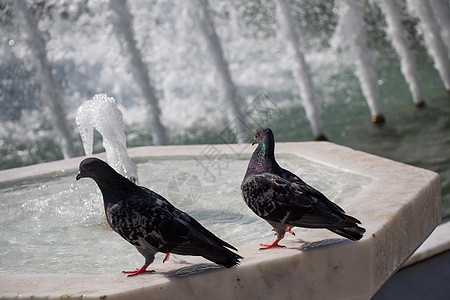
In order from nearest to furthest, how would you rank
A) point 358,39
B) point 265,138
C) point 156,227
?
point 156,227, point 265,138, point 358,39

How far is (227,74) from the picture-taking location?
7.23 meters

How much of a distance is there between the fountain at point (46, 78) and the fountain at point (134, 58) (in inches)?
46.2

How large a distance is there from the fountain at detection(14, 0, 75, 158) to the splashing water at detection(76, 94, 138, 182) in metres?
4.06

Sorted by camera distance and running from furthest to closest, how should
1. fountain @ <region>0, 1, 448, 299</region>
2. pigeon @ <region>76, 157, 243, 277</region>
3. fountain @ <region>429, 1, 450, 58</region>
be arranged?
fountain @ <region>429, 1, 450, 58</region> < fountain @ <region>0, 1, 448, 299</region> < pigeon @ <region>76, 157, 243, 277</region>

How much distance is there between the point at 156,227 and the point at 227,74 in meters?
5.25

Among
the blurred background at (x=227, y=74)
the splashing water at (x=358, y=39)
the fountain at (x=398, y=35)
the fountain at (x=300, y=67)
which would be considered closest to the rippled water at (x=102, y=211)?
the blurred background at (x=227, y=74)

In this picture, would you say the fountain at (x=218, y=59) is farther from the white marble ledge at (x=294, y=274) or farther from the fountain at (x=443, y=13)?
the fountain at (x=443, y=13)

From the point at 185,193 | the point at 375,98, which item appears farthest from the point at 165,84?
the point at 185,193

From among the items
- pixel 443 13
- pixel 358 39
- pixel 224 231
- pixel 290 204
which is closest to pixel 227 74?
pixel 358 39

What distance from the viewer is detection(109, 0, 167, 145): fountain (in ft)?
23.7

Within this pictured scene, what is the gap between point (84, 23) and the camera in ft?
42.7

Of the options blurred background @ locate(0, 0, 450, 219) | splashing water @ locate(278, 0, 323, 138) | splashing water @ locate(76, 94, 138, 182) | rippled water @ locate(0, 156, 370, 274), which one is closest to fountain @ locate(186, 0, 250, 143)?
blurred background @ locate(0, 0, 450, 219)

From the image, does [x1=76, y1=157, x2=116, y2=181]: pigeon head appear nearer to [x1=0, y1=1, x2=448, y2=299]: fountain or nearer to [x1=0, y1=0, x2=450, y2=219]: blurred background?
[x1=0, y1=1, x2=448, y2=299]: fountain

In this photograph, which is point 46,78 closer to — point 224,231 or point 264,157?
point 224,231
